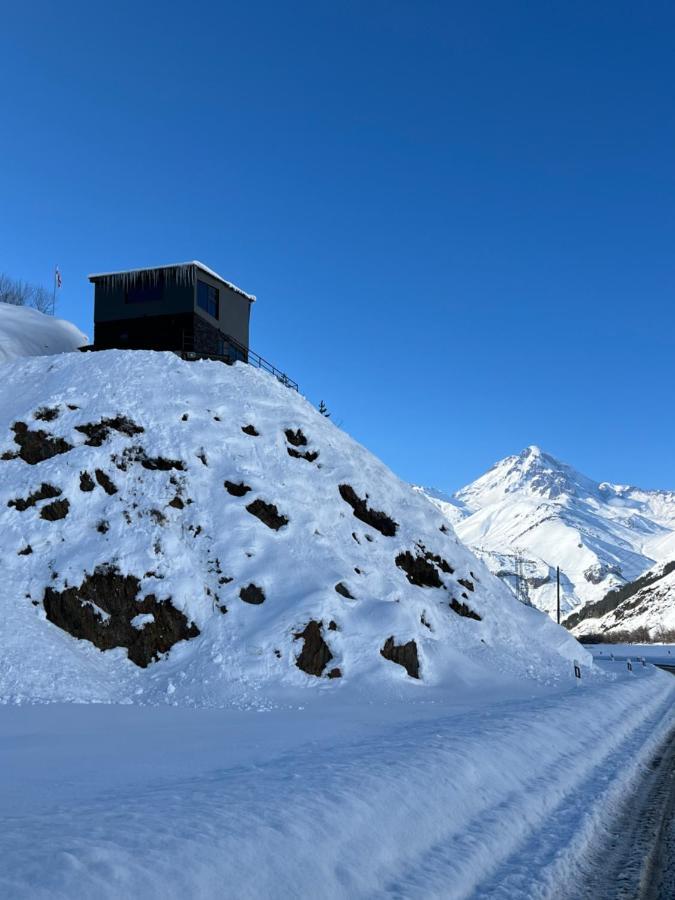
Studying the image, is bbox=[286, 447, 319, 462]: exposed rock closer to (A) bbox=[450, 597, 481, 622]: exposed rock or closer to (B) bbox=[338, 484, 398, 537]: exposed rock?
(B) bbox=[338, 484, 398, 537]: exposed rock

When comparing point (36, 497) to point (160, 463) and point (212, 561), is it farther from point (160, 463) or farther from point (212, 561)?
point (212, 561)

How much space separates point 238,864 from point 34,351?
4150cm

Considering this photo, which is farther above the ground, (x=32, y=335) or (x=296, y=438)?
(x=32, y=335)

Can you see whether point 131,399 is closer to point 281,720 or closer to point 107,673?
point 107,673

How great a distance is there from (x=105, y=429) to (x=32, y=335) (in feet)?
62.7

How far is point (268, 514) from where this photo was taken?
90.6 feet

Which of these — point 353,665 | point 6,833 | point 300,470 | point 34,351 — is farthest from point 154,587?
point 34,351

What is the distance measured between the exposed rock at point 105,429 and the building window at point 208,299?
13417 mm

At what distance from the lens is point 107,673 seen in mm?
21109

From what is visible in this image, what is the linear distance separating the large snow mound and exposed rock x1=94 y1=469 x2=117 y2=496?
54mm

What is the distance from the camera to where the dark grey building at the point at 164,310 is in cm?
4072

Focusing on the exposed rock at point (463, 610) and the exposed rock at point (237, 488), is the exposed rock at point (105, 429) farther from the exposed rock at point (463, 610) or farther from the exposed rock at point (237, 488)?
the exposed rock at point (463, 610)

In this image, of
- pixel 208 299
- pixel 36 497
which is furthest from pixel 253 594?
pixel 208 299

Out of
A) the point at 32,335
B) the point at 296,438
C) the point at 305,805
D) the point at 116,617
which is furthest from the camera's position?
the point at 32,335
